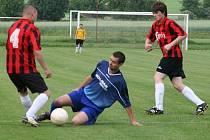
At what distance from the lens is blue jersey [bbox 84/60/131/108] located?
35.9ft

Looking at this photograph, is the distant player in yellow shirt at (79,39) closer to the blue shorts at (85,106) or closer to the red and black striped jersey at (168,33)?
the red and black striped jersey at (168,33)

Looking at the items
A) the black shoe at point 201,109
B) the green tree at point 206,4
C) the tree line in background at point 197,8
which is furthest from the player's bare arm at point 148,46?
the green tree at point 206,4

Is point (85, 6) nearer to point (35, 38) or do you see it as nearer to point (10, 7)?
point (10, 7)

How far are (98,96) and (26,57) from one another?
4.85 ft

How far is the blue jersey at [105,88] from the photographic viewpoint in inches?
430

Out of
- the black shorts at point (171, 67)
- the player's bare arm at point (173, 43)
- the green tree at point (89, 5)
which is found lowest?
the green tree at point (89, 5)

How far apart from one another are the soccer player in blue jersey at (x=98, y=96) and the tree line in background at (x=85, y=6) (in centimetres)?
6744

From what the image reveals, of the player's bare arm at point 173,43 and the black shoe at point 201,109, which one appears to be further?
the black shoe at point 201,109

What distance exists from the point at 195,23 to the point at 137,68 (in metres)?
51.6

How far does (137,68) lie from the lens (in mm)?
26531

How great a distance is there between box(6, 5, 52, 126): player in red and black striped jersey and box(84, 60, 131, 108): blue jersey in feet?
2.97

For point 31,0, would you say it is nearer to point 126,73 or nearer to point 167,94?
point 126,73

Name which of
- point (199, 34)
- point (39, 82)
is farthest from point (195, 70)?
point (199, 34)

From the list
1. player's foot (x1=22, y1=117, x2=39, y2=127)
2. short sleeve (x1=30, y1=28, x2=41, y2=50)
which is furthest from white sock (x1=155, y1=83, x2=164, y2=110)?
short sleeve (x1=30, y1=28, x2=41, y2=50)
